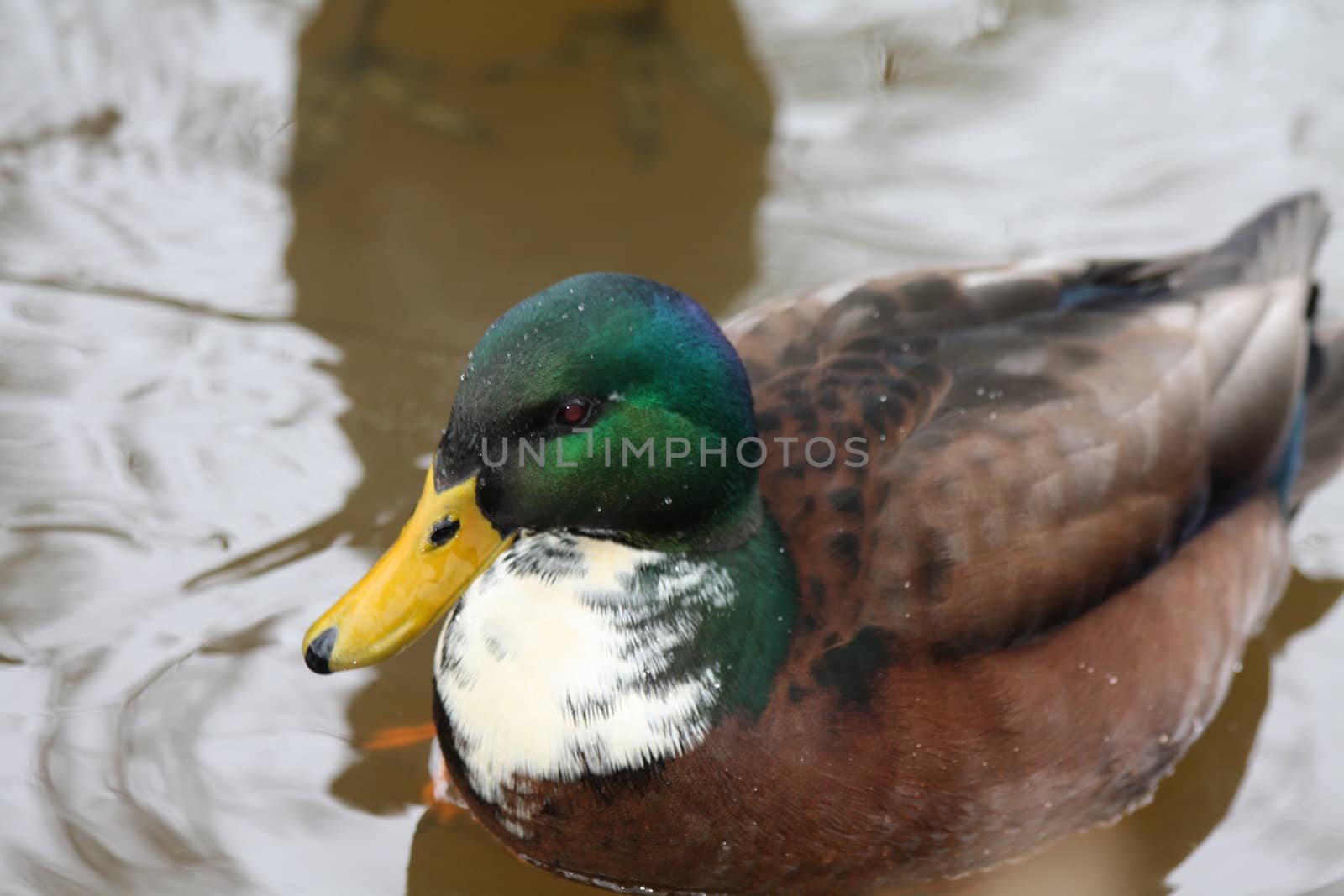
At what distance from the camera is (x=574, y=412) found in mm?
3223

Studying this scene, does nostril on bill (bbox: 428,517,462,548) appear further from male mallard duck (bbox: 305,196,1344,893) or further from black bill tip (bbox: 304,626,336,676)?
black bill tip (bbox: 304,626,336,676)

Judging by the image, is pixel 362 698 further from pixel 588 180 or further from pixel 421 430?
pixel 588 180

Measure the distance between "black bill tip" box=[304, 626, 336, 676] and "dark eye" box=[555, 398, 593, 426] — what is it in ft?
1.93

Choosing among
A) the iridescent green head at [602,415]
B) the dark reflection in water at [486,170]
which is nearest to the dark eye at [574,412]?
the iridescent green head at [602,415]

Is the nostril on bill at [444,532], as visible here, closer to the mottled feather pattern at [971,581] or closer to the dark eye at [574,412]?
the dark eye at [574,412]

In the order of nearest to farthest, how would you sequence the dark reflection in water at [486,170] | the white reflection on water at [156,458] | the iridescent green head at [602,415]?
the iridescent green head at [602,415] < the white reflection on water at [156,458] < the dark reflection in water at [486,170]

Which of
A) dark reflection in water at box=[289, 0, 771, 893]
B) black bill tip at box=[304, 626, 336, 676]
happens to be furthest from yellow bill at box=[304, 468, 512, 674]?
dark reflection in water at box=[289, 0, 771, 893]

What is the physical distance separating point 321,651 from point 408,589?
20cm

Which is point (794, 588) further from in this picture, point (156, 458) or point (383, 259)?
point (383, 259)

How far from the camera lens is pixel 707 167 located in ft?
19.3

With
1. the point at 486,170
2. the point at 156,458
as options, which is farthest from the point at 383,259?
the point at 156,458

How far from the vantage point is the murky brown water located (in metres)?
3.92

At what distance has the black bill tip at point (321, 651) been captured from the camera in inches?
126

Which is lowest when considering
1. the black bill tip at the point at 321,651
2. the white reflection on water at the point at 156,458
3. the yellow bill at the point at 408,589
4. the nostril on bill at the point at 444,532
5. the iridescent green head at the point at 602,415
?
the white reflection on water at the point at 156,458
